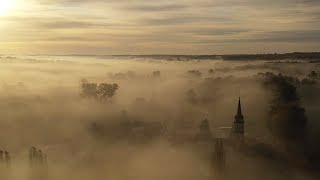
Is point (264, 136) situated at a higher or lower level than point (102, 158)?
higher

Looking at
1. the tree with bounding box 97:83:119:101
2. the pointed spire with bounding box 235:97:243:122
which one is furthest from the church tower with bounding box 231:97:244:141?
the tree with bounding box 97:83:119:101

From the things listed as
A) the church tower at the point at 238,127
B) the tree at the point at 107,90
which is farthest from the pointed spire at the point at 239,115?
the tree at the point at 107,90

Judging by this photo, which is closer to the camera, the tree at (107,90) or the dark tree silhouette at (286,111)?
the dark tree silhouette at (286,111)

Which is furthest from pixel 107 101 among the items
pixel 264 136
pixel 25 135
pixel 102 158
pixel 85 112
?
pixel 264 136

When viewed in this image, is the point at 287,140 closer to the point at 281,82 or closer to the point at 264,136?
Result: the point at 264,136

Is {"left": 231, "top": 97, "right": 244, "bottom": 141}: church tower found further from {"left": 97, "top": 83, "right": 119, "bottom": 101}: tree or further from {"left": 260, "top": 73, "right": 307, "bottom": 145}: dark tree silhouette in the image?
{"left": 97, "top": 83, "right": 119, "bottom": 101}: tree

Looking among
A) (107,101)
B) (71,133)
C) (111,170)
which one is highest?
(107,101)

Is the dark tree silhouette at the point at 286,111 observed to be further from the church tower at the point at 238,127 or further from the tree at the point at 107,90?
the tree at the point at 107,90

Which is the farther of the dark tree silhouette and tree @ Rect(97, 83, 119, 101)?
tree @ Rect(97, 83, 119, 101)

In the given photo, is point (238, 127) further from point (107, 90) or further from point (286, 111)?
point (107, 90)
